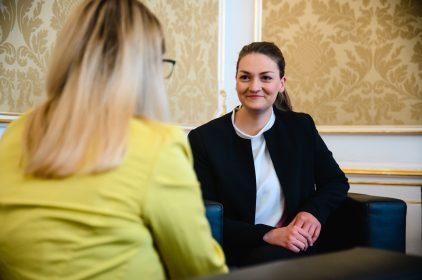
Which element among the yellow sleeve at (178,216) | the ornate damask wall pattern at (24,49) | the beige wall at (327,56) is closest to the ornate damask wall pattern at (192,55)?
the beige wall at (327,56)

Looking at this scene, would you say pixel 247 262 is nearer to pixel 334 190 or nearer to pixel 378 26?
pixel 334 190

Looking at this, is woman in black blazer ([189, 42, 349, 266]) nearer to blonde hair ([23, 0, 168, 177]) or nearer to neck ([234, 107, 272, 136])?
neck ([234, 107, 272, 136])

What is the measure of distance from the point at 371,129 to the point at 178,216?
2.14m

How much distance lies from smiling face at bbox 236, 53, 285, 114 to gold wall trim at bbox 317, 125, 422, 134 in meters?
0.98

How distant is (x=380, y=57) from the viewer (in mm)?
2631

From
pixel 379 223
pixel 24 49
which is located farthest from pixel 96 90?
pixel 24 49

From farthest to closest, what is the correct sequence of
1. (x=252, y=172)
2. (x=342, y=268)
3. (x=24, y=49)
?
(x=24, y=49) → (x=252, y=172) → (x=342, y=268)

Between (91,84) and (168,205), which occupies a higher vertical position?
(91,84)

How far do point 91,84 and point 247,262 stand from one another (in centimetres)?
103

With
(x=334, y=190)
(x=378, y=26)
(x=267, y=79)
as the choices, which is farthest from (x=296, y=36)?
(x=334, y=190)

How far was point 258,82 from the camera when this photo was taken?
5.84 feet

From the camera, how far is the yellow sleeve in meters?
0.72

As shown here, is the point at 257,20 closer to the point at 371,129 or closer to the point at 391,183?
the point at 371,129

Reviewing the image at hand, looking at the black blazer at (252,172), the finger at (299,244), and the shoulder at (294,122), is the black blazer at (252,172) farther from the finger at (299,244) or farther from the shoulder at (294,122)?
the finger at (299,244)
